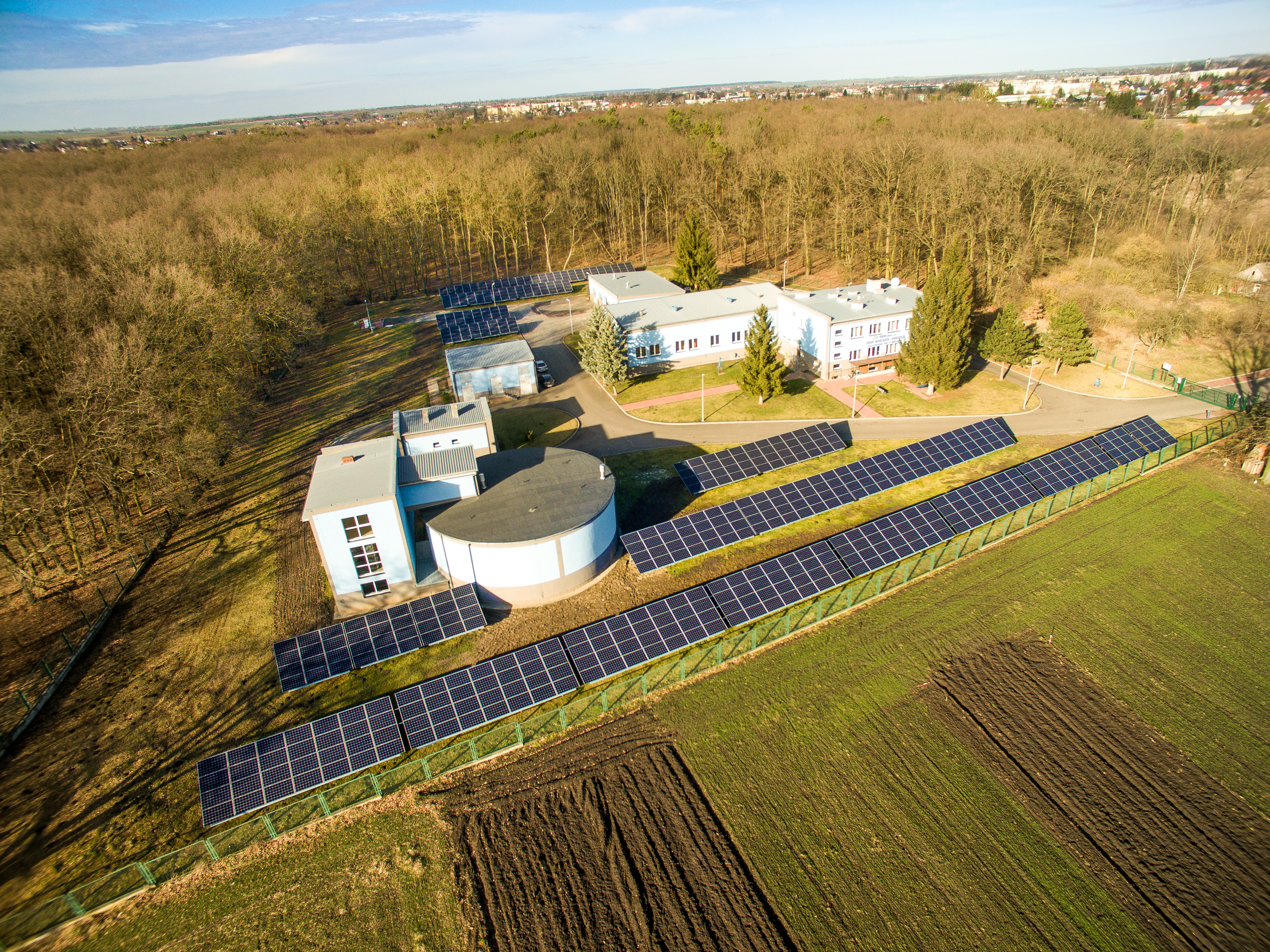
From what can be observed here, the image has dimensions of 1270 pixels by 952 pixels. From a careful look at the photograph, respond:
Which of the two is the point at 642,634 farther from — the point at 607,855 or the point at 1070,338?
the point at 1070,338

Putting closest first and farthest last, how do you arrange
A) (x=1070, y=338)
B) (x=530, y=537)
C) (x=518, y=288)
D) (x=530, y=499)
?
(x=530, y=537)
(x=530, y=499)
(x=1070, y=338)
(x=518, y=288)

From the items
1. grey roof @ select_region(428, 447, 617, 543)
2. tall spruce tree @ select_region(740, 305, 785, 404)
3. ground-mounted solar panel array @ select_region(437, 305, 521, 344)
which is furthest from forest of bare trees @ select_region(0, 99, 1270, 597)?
tall spruce tree @ select_region(740, 305, 785, 404)

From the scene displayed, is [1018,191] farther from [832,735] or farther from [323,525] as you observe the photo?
[323,525]

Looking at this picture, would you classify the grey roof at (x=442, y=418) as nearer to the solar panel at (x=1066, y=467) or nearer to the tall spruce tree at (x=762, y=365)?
the tall spruce tree at (x=762, y=365)

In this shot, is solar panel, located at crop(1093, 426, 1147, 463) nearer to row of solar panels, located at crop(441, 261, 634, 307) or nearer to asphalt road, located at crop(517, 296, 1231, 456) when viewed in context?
asphalt road, located at crop(517, 296, 1231, 456)

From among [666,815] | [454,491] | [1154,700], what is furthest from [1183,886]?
[454,491]

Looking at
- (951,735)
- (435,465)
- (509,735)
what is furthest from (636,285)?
(951,735)

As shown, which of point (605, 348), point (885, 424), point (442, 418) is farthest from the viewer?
point (605, 348)

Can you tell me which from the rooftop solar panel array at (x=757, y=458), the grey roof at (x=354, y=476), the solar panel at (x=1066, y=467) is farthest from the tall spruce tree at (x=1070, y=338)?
the grey roof at (x=354, y=476)
